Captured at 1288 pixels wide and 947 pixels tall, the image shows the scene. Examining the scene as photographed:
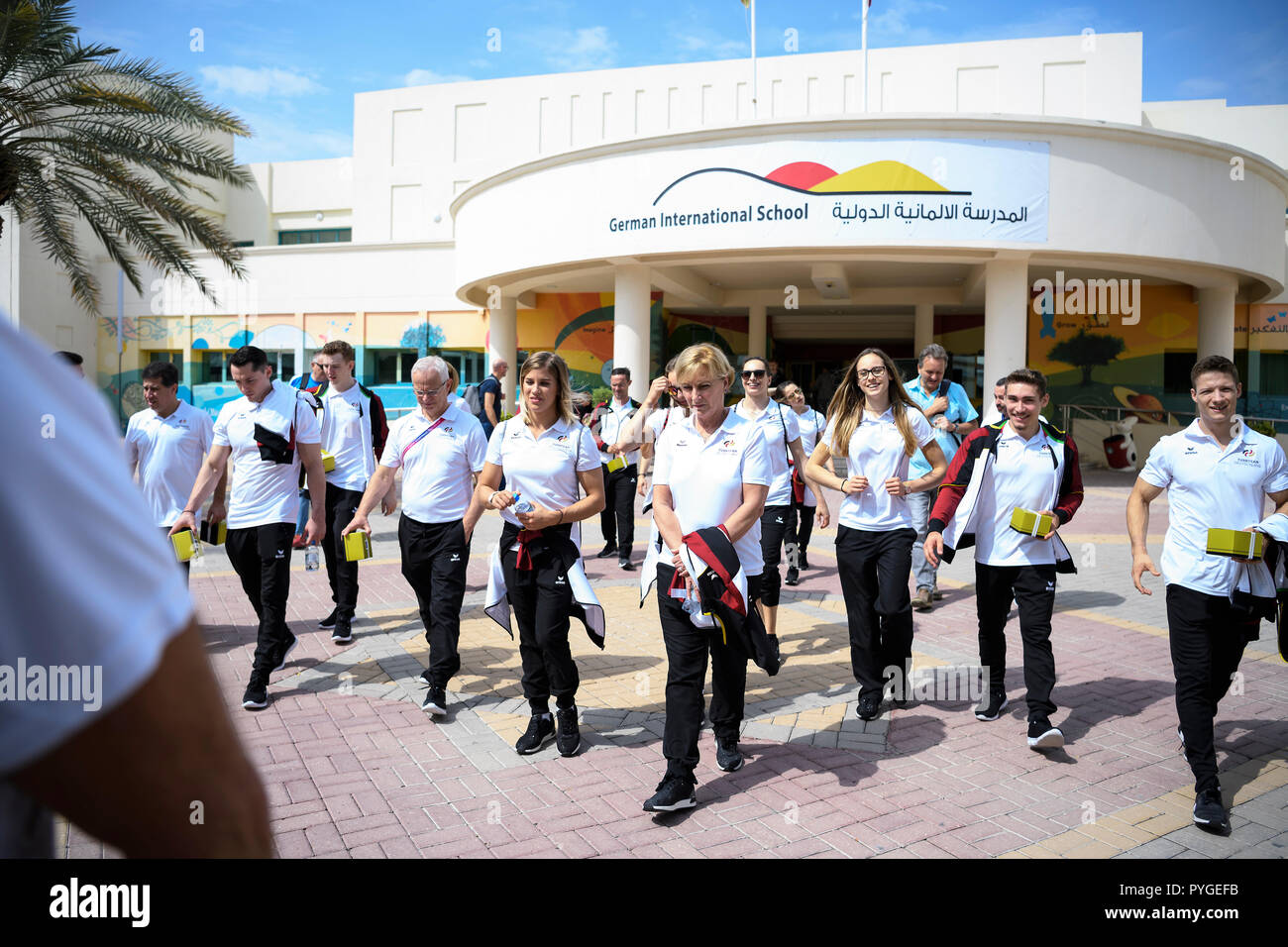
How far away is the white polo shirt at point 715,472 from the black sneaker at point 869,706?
4.71 feet

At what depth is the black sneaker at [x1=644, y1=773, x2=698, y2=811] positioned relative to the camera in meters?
4.06

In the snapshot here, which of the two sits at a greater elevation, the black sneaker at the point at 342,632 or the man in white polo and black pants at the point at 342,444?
the man in white polo and black pants at the point at 342,444

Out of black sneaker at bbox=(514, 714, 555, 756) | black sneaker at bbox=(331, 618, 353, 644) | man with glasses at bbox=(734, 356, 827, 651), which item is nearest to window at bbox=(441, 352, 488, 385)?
black sneaker at bbox=(331, 618, 353, 644)

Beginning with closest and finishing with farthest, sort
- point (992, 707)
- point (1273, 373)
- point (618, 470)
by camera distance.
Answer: point (992, 707) → point (618, 470) → point (1273, 373)

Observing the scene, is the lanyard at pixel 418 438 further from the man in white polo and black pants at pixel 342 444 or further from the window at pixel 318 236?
the window at pixel 318 236

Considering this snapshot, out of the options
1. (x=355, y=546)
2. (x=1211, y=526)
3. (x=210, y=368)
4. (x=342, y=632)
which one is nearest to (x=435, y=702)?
(x=355, y=546)

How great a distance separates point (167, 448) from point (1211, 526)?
659cm

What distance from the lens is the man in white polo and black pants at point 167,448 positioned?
252 inches

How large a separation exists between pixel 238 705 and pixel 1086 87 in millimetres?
37415

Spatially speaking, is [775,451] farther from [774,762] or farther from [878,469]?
[774,762]
